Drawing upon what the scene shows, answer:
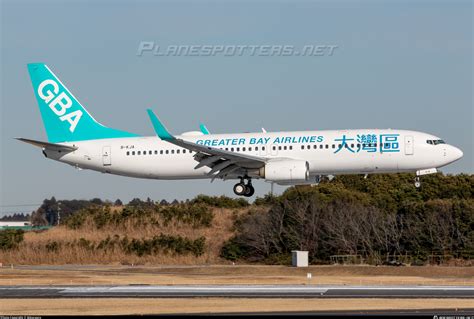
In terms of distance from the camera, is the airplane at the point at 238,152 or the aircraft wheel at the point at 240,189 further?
the aircraft wheel at the point at 240,189

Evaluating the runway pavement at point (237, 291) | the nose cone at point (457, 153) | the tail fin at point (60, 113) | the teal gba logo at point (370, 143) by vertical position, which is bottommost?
the runway pavement at point (237, 291)

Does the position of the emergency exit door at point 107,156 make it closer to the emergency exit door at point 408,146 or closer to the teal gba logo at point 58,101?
the teal gba logo at point 58,101

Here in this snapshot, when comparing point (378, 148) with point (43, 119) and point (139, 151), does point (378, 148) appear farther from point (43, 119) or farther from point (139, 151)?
point (43, 119)

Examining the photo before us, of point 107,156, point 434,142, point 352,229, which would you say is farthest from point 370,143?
point 352,229

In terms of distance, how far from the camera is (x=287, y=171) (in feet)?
192

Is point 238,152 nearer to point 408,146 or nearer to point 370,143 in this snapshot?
point 370,143

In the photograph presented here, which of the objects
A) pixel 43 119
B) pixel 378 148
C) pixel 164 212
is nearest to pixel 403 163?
pixel 378 148

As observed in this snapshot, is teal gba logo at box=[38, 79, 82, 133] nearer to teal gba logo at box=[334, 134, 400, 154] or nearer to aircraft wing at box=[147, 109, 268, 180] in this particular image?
aircraft wing at box=[147, 109, 268, 180]

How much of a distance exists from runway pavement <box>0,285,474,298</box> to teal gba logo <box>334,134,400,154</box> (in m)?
10.8

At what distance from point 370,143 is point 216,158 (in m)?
8.94

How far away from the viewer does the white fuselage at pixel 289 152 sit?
58.0 m

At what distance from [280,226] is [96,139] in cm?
1850

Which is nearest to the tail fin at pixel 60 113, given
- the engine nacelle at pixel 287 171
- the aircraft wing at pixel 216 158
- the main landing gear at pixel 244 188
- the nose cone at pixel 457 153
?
the aircraft wing at pixel 216 158

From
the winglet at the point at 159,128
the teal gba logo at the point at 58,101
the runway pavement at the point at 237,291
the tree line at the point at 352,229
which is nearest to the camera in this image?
the runway pavement at the point at 237,291
